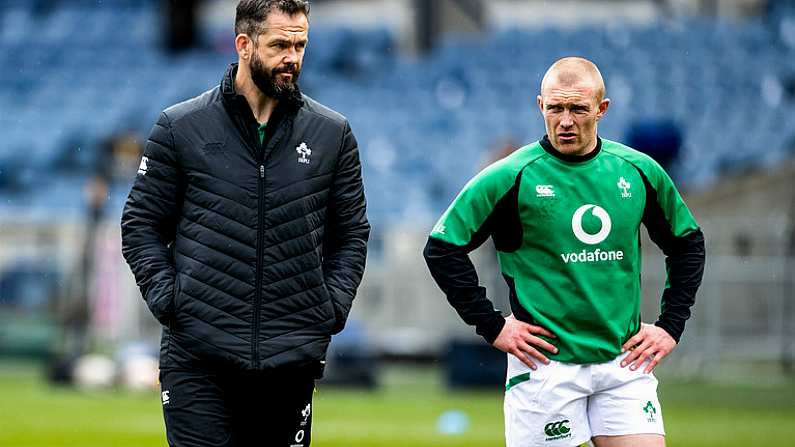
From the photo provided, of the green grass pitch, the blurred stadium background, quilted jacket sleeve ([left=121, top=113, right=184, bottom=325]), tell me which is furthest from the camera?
the blurred stadium background

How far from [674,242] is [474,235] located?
0.75 m

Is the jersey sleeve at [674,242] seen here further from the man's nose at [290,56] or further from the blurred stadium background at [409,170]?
the blurred stadium background at [409,170]

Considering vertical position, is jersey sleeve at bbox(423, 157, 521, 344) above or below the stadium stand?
below

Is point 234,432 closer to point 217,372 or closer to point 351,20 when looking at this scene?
point 217,372

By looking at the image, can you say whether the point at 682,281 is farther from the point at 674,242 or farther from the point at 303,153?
the point at 303,153

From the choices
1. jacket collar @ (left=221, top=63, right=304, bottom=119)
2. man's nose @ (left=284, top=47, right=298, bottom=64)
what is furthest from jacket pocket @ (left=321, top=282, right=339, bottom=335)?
man's nose @ (left=284, top=47, right=298, bottom=64)

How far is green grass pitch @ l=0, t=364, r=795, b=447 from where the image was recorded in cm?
1161

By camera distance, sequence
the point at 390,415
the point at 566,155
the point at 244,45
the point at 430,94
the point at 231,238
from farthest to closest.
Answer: the point at 430,94
the point at 390,415
the point at 566,155
the point at 244,45
the point at 231,238

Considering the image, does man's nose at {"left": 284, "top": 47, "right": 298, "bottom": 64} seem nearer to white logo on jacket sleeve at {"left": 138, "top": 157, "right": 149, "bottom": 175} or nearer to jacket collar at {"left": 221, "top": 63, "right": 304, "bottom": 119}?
jacket collar at {"left": 221, "top": 63, "right": 304, "bottom": 119}

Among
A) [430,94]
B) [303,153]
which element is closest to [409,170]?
[430,94]

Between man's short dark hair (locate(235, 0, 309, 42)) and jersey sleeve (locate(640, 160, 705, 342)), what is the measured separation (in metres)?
1.37

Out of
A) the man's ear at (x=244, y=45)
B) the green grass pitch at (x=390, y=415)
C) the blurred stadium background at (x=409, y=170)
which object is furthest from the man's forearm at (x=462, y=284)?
the blurred stadium background at (x=409, y=170)

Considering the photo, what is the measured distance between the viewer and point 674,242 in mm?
5785

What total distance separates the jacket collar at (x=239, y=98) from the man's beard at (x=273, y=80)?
0.16 ft
